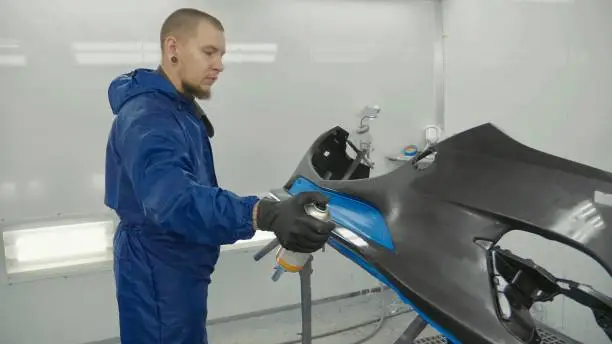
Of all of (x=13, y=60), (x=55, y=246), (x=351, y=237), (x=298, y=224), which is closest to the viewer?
(x=298, y=224)

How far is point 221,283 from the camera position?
299cm

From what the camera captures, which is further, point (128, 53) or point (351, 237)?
point (128, 53)

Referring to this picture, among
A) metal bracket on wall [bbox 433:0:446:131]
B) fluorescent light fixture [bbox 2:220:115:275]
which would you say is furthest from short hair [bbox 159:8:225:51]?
metal bracket on wall [bbox 433:0:446:131]

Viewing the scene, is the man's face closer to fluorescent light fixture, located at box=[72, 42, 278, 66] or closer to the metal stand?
the metal stand

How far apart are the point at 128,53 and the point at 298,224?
2.05m

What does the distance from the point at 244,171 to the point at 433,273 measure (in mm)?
2058

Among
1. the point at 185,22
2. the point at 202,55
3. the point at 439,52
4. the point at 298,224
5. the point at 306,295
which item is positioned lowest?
the point at 306,295

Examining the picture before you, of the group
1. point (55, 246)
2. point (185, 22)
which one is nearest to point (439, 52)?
point (185, 22)

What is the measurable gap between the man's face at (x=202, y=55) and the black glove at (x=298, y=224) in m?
0.69

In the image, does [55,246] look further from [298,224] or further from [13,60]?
[298,224]

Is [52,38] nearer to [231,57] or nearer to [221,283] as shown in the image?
[231,57]

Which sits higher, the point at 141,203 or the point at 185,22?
the point at 185,22

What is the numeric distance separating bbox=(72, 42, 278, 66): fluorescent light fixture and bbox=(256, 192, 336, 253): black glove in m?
1.94

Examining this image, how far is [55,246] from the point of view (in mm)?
2514
